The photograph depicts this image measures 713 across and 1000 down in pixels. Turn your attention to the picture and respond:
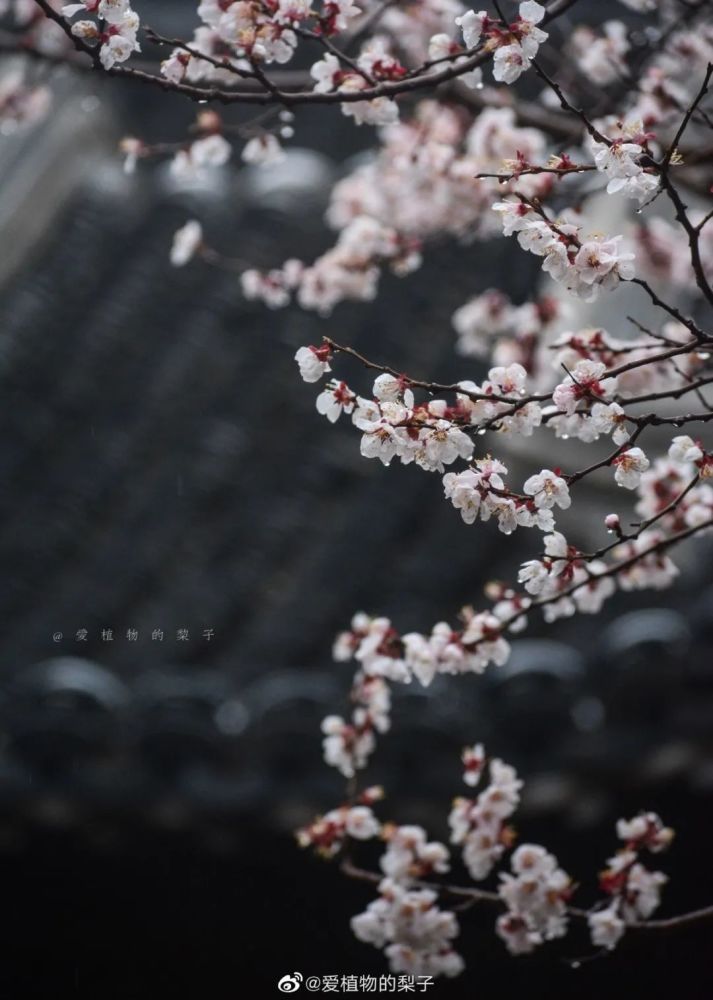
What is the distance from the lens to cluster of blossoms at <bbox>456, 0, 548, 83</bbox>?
2.03 m

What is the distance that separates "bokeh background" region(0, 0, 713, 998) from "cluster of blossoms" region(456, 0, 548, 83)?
1727 millimetres

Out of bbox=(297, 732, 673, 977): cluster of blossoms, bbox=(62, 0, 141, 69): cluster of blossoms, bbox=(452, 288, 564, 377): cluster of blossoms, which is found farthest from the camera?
bbox=(452, 288, 564, 377): cluster of blossoms

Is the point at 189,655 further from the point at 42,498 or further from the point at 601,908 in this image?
the point at 601,908

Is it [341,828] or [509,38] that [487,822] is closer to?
[341,828]

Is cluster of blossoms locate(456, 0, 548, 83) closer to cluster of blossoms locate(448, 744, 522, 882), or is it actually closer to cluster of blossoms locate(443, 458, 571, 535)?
cluster of blossoms locate(443, 458, 571, 535)

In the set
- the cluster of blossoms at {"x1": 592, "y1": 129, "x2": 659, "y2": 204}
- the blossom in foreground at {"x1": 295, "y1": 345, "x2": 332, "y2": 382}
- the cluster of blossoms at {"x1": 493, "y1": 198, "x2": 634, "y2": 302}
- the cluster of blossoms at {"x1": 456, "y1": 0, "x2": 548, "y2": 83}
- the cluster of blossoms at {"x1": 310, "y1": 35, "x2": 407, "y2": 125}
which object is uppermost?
the cluster of blossoms at {"x1": 310, "y1": 35, "x2": 407, "y2": 125}

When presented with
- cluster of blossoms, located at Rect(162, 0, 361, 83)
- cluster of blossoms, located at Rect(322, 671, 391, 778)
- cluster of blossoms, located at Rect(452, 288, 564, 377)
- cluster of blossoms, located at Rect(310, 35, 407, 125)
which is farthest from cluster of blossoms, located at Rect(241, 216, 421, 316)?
cluster of blossoms, located at Rect(322, 671, 391, 778)

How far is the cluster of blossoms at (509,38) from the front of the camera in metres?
2.03

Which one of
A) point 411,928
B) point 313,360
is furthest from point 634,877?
point 313,360

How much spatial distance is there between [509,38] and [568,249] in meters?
0.40

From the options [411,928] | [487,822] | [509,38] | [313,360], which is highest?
[509,38]

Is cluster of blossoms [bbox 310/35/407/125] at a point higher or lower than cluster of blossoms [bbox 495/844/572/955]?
higher

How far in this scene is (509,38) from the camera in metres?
2.05

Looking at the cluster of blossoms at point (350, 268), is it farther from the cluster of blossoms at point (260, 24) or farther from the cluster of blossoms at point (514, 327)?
the cluster of blossoms at point (260, 24)
